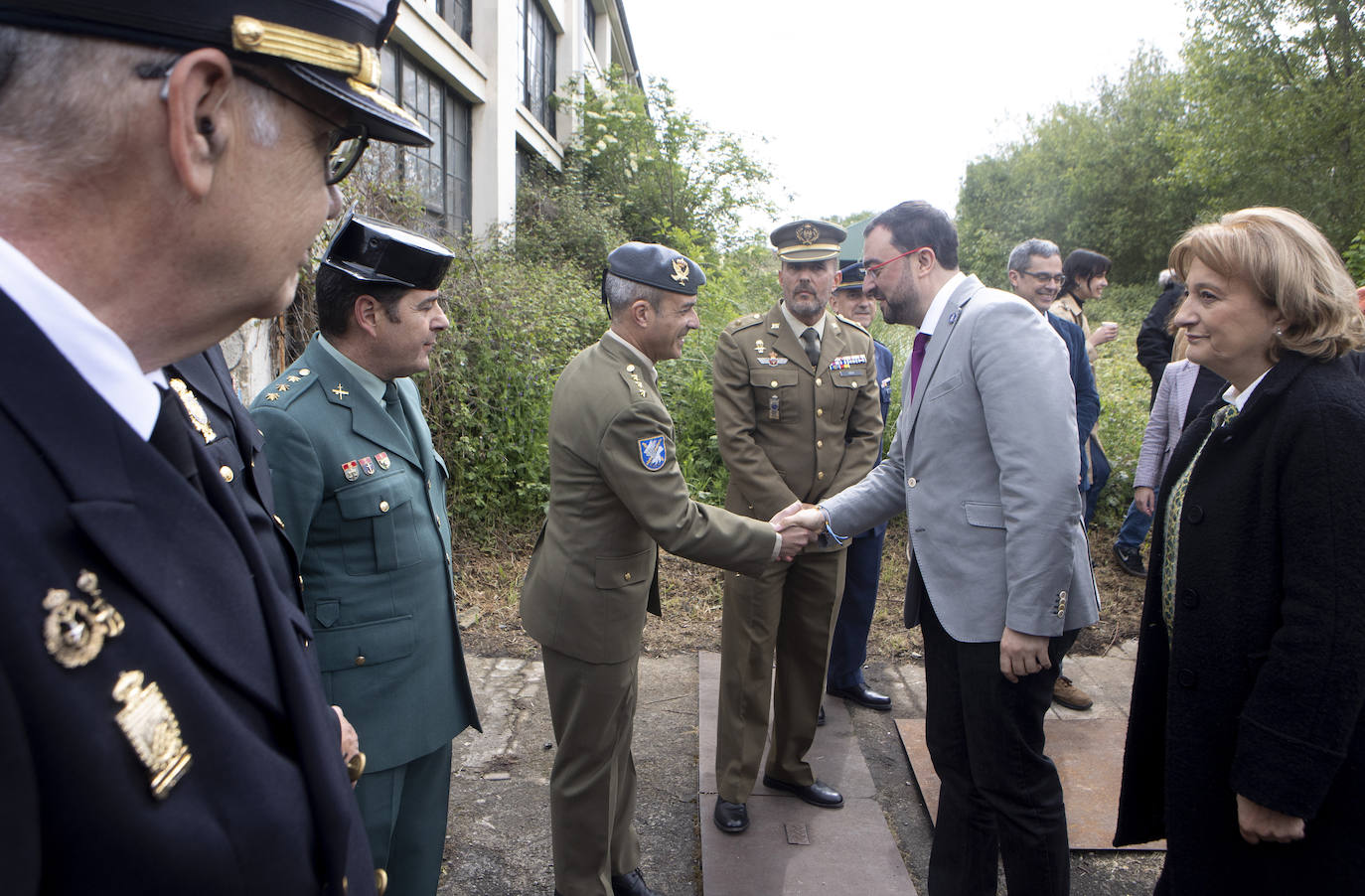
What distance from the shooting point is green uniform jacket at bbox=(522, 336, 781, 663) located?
2555 millimetres

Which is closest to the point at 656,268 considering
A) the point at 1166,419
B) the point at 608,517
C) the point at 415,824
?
the point at 608,517

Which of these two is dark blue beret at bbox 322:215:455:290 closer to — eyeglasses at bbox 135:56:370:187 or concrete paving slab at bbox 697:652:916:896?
eyeglasses at bbox 135:56:370:187

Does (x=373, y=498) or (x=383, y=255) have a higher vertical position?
(x=383, y=255)

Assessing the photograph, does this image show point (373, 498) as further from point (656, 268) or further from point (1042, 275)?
point (1042, 275)

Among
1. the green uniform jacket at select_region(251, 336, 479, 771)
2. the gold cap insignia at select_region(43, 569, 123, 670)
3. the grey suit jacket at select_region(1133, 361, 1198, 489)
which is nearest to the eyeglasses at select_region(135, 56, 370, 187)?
the gold cap insignia at select_region(43, 569, 123, 670)

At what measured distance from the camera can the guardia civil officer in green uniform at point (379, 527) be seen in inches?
80.0

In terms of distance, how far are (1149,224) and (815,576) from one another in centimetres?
3137

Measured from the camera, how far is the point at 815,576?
351 centimetres

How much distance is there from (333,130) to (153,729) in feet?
2.11

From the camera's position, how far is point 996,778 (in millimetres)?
2322

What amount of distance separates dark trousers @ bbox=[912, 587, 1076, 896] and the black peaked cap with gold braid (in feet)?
6.85

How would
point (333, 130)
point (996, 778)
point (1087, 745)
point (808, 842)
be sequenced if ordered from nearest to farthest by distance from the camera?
point (333, 130) < point (996, 778) < point (808, 842) < point (1087, 745)

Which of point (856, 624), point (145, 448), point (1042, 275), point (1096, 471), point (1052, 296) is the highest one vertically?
point (1042, 275)

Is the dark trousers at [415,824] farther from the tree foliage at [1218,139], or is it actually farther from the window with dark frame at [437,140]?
the tree foliage at [1218,139]
